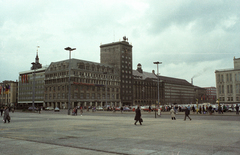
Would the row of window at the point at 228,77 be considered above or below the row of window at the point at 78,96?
above

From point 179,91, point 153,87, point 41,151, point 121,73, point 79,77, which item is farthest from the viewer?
point 179,91

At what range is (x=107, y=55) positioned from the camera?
13200 cm

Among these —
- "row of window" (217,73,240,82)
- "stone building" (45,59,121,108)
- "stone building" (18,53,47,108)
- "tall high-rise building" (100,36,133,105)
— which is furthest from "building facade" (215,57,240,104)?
"stone building" (18,53,47,108)

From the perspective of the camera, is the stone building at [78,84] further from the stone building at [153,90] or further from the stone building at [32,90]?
the stone building at [153,90]

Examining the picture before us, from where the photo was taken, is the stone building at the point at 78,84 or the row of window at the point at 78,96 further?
the stone building at the point at 78,84

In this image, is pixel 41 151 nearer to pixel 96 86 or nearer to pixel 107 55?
pixel 96 86

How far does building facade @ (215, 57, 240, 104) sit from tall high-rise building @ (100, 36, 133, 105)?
161 ft

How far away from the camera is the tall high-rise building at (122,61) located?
126312 mm

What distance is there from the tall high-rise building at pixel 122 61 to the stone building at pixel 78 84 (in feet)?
32.8

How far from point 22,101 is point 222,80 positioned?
365 feet

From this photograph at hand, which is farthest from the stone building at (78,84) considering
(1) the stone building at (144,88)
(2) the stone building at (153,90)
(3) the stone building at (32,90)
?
(2) the stone building at (153,90)

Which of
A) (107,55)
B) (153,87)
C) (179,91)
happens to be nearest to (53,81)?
(107,55)

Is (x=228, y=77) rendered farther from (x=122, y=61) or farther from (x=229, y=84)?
(x=122, y=61)

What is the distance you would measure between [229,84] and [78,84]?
77816 mm
